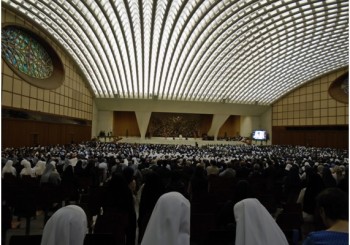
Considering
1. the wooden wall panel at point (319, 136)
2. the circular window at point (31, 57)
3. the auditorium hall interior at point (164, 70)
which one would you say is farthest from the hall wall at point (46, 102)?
the wooden wall panel at point (319, 136)

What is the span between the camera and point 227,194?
6.89 metres

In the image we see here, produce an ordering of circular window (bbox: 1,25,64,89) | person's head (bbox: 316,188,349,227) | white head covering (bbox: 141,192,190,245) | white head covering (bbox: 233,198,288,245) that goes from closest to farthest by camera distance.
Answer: person's head (bbox: 316,188,349,227) < white head covering (bbox: 233,198,288,245) < white head covering (bbox: 141,192,190,245) < circular window (bbox: 1,25,64,89)

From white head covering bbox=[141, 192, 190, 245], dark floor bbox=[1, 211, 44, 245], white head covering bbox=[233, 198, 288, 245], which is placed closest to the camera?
white head covering bbox=[233, 198, 288, 245]

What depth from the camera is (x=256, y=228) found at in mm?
2629

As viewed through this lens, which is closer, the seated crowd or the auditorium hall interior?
the seated crowd

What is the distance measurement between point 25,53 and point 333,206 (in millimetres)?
31898

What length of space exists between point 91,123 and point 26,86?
17486mm

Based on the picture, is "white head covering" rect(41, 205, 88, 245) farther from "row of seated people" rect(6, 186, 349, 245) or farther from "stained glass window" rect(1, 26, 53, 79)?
"stained glass window" rect(1, 26, 53, 79)

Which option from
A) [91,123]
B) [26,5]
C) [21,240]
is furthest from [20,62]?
[21,240]

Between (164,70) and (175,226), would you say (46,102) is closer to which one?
(164,70)

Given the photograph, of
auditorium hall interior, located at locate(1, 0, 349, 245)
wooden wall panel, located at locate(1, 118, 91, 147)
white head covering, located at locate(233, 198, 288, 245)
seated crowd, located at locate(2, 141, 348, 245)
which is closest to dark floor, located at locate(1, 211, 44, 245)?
seated crowd, located at locate(2, 141, 348, 245)

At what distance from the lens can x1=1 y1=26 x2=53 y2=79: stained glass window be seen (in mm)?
26969

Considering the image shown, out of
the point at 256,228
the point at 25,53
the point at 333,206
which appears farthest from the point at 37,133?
the point at 333,206

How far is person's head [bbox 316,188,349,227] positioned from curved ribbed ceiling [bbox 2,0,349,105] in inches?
983
